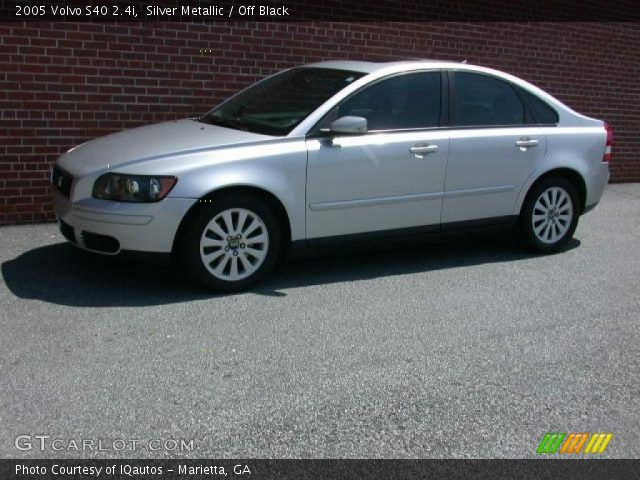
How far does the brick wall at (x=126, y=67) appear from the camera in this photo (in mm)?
7738

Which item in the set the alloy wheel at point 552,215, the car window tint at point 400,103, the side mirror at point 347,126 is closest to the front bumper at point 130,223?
the side mirror at point 347,126

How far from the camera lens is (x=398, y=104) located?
6.73 meters

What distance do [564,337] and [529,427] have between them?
143 cm

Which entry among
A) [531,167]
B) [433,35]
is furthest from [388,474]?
[433,35]

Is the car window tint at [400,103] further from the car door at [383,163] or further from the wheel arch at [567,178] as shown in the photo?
the wheel arch at [567,178]

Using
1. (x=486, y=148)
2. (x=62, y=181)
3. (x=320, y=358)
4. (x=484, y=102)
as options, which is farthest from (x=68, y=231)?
(x=484, y=102)

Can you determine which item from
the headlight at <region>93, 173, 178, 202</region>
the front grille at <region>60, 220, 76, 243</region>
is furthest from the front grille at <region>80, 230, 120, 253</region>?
the headlight at <region>93, 173, 178, 202</region>

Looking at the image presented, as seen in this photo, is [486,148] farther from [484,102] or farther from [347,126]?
[347,126]

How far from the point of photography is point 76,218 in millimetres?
5887

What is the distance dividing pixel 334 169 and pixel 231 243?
3.10 feet

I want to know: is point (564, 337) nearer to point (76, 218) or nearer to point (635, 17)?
point (76, 218)

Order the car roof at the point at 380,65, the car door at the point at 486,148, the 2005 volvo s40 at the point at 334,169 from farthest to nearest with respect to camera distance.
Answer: the car door at the point at 486,148 < the car roof at the point at 380,65 < the 2005 volvo s40 at the point at 334,169

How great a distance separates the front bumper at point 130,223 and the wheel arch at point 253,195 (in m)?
0.07

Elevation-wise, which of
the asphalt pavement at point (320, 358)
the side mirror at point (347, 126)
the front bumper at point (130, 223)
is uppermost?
the side mirror at point (347, 126)
